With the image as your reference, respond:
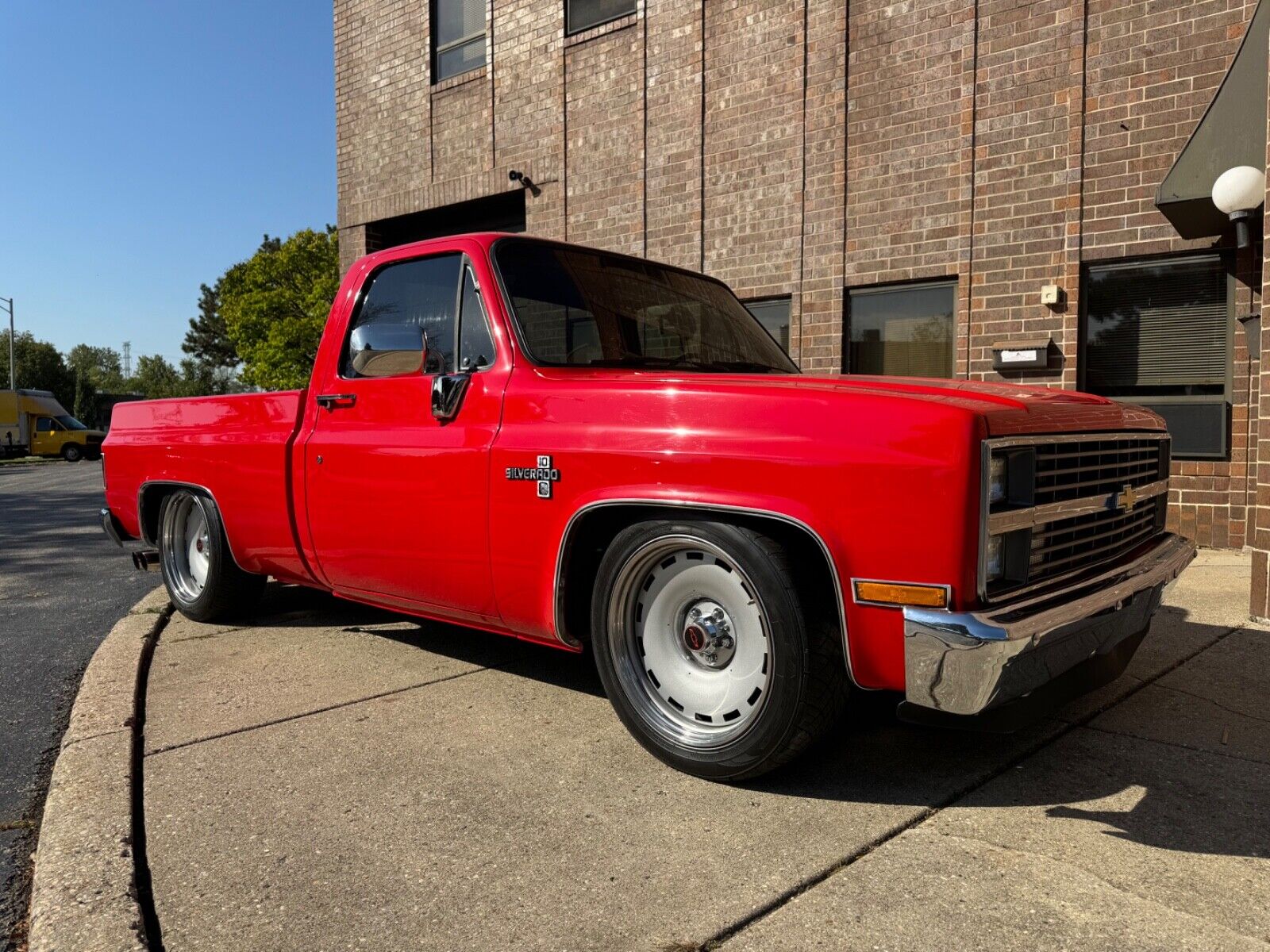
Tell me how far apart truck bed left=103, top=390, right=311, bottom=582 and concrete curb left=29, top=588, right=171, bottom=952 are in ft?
2.76

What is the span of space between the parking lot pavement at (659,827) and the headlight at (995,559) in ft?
2.33

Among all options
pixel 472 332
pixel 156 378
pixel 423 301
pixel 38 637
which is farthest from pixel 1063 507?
pixel 156 378

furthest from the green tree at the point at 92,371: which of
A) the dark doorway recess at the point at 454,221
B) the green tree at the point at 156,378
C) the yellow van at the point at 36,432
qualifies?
the dark doorway recess at the point at 454,221

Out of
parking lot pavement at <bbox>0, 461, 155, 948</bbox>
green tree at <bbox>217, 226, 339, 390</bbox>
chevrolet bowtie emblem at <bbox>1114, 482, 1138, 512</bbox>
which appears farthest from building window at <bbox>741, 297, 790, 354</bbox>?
green tree at <bbox>217, 226, 339, 390</bbox>

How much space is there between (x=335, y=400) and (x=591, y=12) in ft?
29.0

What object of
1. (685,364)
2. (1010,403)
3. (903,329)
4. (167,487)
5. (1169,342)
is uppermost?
(903,329)

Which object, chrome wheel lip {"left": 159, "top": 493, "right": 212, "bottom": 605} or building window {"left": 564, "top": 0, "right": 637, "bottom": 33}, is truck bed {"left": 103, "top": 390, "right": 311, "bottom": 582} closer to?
chrome wheel lip {"left": 159, "top": 493, "right": 212, "bottom": 605}

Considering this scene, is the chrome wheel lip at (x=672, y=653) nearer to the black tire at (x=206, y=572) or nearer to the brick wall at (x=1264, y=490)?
the black tire at (x=206, y=572)

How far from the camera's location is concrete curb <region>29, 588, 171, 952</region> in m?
2.19

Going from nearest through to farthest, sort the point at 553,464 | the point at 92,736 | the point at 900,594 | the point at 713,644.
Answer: the point at 900,594 → the point at 713,644 → the point at 553,464 → the point at 92,736

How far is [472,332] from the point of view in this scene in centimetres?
376

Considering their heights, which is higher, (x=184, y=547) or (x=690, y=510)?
(x=690, y=510)

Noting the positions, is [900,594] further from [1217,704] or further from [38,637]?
[38,637]

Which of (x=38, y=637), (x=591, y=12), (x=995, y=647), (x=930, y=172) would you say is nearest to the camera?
(x=995, y=647)
